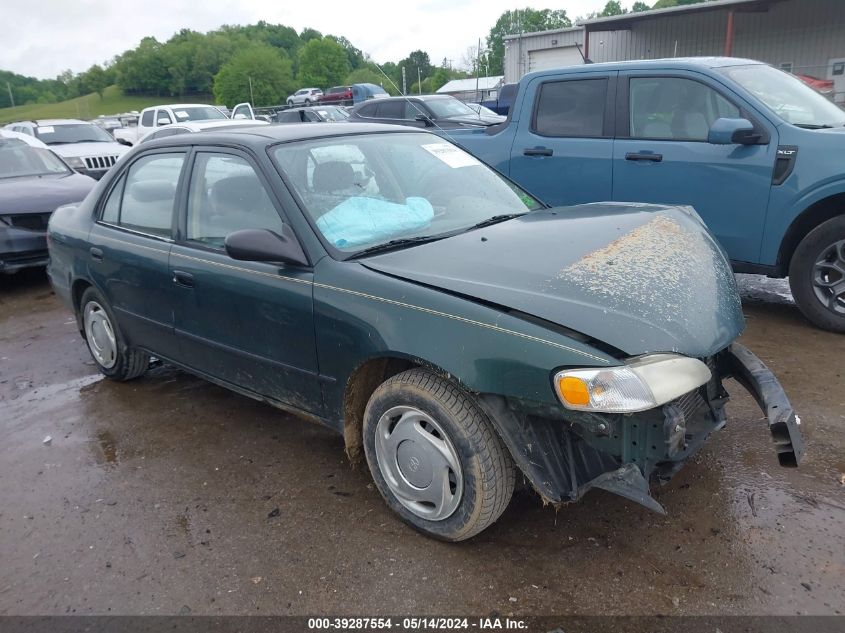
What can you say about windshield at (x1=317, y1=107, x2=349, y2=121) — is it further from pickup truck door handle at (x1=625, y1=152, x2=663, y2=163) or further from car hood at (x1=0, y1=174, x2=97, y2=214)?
pickup truck door handle at (x1=625, y1=152, x2=663, y2=163)

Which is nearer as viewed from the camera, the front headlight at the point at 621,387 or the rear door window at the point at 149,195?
the front headlight at the point at 621,387

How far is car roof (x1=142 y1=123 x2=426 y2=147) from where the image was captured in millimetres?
3324

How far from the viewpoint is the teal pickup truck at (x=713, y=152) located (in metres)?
4.66

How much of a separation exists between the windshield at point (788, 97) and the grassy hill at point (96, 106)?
90916 millimetres

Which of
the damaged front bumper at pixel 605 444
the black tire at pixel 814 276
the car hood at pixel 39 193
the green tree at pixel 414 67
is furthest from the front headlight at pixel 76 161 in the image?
the damaged front bumper at pixel 605 444

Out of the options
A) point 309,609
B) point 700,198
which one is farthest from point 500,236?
point 700,198

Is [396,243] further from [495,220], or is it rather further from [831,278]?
[831,278]

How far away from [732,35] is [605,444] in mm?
27309

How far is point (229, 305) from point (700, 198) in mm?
3594

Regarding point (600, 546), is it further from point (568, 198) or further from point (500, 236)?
point (568, 198)

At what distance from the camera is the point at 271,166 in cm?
314

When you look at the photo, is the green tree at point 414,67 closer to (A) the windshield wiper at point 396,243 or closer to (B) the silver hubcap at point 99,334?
(B) the silver hubcap at point 99,334

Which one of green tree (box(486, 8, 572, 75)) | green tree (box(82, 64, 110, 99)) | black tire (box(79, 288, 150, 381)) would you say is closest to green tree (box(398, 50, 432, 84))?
black tire (box(79, 288, 150, 381))

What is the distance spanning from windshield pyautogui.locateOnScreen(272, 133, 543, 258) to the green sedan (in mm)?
12
